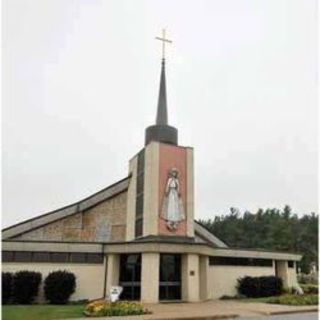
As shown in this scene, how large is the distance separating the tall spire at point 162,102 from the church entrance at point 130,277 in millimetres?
9797

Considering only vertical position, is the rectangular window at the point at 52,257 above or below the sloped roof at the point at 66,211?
below

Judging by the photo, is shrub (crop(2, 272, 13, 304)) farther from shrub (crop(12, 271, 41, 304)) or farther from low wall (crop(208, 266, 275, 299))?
low wall (crop(208, 266, 275, 299))

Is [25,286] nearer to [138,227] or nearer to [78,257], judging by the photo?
[78,257]

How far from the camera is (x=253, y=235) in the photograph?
67375mm

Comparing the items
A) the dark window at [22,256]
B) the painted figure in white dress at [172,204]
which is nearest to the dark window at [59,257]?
the dark window at [22,256]

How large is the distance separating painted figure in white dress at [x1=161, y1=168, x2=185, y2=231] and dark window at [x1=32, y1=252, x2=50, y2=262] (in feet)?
23.1

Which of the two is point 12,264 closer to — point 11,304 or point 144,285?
point 11,304

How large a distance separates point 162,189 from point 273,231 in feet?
123

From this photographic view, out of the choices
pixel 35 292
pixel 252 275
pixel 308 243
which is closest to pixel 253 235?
pixel 308 243

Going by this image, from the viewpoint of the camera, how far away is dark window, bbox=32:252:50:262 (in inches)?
920

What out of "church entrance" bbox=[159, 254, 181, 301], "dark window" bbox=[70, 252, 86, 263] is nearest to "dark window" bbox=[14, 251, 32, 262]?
"dark window" bbox=[70, 252, 86, 263]

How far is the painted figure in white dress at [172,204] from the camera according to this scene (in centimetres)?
2675

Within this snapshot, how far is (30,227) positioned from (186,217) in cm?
1066

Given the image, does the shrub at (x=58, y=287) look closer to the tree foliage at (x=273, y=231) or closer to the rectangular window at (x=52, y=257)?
the rectangular window at (x=52, y=257)
